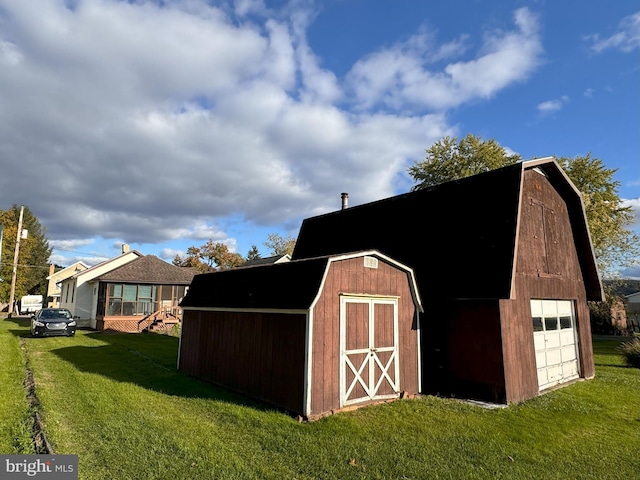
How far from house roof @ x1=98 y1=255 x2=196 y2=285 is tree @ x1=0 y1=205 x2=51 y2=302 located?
18113 millimetres

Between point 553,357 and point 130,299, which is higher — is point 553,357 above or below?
below

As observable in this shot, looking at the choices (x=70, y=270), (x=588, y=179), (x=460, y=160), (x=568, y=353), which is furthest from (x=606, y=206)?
(x=70, y=270)

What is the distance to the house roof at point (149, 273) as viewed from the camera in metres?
25.3

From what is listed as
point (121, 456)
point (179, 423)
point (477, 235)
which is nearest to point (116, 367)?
point (179, 423)

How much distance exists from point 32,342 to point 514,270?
20090 mm

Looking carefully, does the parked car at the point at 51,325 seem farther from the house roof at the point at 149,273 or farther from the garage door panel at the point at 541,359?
the garage door panel at the point at 541,359

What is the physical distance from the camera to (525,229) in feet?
34.4

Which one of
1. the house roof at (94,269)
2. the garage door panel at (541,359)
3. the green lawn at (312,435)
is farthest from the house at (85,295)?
the garage door panel at (541,359)

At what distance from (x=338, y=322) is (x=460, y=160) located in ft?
85.4

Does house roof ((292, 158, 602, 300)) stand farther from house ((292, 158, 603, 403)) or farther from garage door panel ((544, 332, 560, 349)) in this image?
garage door panel ((544, 332, 560, 349))

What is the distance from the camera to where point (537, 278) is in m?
10.8

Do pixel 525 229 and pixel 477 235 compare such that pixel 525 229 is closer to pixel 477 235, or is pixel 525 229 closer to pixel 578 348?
pixel 477 235
